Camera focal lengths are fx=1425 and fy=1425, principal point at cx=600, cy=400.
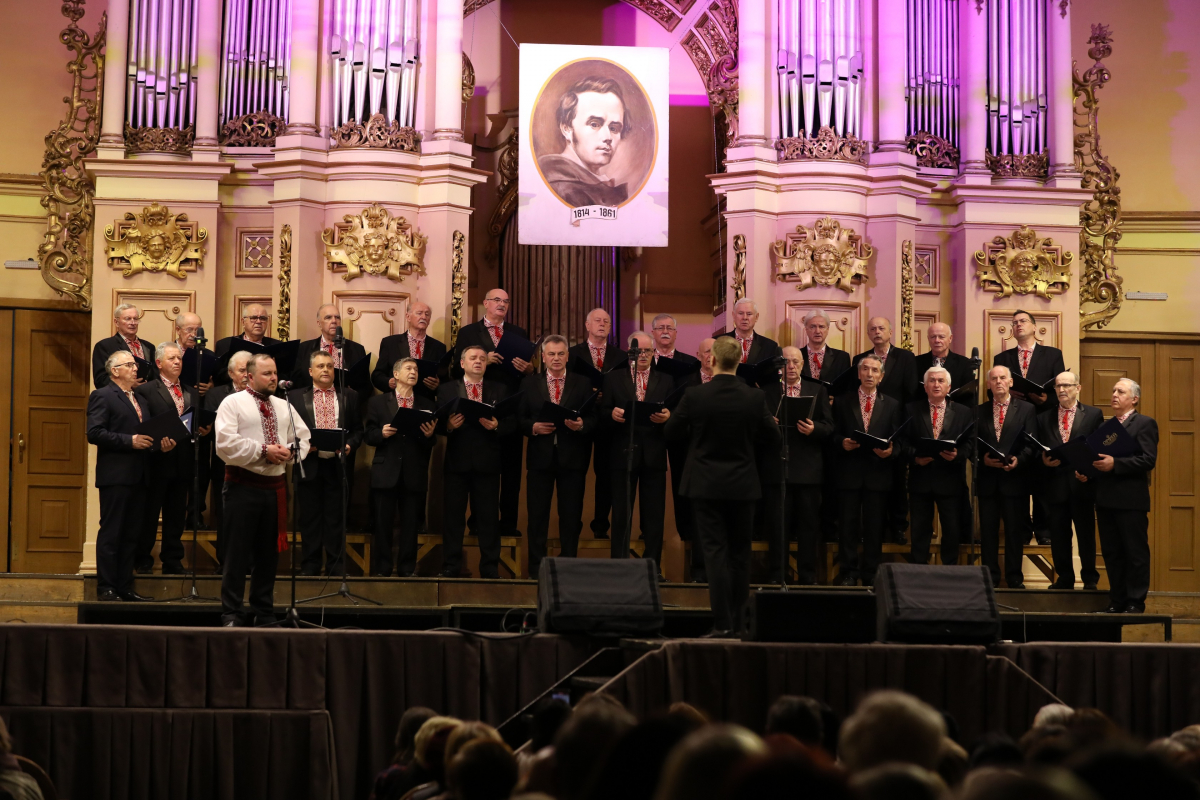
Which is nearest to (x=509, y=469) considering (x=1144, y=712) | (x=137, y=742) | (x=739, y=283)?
(x=739, y=283)

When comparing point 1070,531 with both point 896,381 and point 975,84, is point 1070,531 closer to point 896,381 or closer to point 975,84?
point 896,381

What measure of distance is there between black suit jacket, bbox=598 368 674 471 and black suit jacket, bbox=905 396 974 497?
4.45ft

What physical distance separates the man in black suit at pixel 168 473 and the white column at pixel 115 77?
6.67 ft

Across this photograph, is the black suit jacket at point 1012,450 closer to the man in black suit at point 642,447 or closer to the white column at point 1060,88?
the man in black suit at point 642,447

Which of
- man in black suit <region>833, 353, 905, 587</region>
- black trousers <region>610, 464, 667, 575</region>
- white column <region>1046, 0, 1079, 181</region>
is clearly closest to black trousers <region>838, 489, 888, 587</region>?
man in black suit <region>833, 353, 905, 587</region>

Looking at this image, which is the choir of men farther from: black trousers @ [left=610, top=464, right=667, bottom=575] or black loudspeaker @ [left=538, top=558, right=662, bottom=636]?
black loudspeaker @ [left=538, top=558, right=662, bottom=636]

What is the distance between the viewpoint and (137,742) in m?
5.41

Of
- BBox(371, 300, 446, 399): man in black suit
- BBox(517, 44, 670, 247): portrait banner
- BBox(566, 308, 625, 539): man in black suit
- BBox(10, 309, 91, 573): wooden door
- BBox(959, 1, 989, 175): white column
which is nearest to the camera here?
BBox(566, 308, 625, 539): man in black suit

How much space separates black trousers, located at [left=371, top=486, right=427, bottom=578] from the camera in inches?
297

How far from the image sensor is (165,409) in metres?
7.28

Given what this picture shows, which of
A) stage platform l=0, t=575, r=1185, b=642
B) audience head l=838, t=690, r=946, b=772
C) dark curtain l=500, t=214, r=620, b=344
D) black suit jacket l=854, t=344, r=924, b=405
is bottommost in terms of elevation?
stage platform l=0, t=575, r=1185, b=642

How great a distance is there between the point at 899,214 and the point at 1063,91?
1.44 metres

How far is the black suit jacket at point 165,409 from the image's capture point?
23.8 feet

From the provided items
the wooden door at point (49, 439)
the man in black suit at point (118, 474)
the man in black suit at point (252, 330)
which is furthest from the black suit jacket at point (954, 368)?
the wooden door at point (49, 439)
